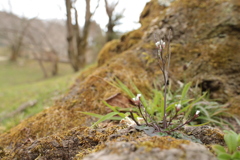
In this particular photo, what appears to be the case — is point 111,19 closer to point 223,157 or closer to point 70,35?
point 70,35

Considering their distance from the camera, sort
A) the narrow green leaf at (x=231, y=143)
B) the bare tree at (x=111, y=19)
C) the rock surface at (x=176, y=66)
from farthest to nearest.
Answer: the bare tree at (x=111, y=19) → the rock surface at (x=176, y=66) → the narrow green leaf at (x=231, y=143)

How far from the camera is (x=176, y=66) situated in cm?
246

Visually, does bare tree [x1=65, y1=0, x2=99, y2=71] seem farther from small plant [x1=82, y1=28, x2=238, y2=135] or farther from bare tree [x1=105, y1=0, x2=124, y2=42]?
small plant [x1=82, y1=28, x2=238, y2=135]

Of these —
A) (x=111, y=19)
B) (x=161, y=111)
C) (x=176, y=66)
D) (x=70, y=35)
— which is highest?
(x=111, y=19)

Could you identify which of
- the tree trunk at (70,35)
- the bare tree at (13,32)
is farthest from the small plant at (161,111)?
the bare tree at (13,32)

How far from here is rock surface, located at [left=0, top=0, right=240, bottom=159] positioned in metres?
1.67

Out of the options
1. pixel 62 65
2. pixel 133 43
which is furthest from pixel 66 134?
pixel 62 65

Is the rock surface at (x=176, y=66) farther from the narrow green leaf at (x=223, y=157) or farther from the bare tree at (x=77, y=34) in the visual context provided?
the bare tree at (x=77, y=34)

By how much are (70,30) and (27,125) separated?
10.3 m

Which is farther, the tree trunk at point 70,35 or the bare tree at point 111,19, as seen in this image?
the bare tree at point 111,19

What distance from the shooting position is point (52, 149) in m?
1.04

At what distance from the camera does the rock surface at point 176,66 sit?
1.67m

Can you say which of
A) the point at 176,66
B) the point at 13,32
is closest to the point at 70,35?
the point at 176,66

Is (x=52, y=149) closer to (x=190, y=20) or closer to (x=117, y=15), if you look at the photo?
(x=190, y=20)
